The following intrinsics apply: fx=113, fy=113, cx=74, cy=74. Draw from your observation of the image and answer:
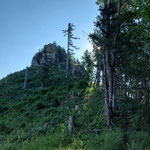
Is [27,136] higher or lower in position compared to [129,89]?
lower

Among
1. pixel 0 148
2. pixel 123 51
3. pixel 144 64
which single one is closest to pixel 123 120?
pixel 144 64

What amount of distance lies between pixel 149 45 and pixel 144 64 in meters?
1.22

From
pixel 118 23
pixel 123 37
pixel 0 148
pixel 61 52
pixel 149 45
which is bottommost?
pixel 0 148

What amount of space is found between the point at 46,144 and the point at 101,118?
3582mm

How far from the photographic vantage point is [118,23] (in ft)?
23.5

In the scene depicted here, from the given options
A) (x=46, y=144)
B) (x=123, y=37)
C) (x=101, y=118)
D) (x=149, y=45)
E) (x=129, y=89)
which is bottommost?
(x=46, y=144)

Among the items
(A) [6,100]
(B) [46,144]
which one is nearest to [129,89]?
(B) [46,144]

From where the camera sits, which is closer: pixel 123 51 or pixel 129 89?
pixel 129 89

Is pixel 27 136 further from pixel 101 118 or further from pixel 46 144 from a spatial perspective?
pixel 101 118

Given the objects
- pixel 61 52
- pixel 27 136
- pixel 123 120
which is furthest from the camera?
pixel 61 52

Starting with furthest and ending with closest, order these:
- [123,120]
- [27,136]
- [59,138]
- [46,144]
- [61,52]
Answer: [61,52] → [27,136] → [123,120] → [59,138] → [46,144]

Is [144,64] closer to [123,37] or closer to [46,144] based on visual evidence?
[123,37]

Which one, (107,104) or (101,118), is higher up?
(107,104)

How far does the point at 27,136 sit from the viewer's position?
7.02m
